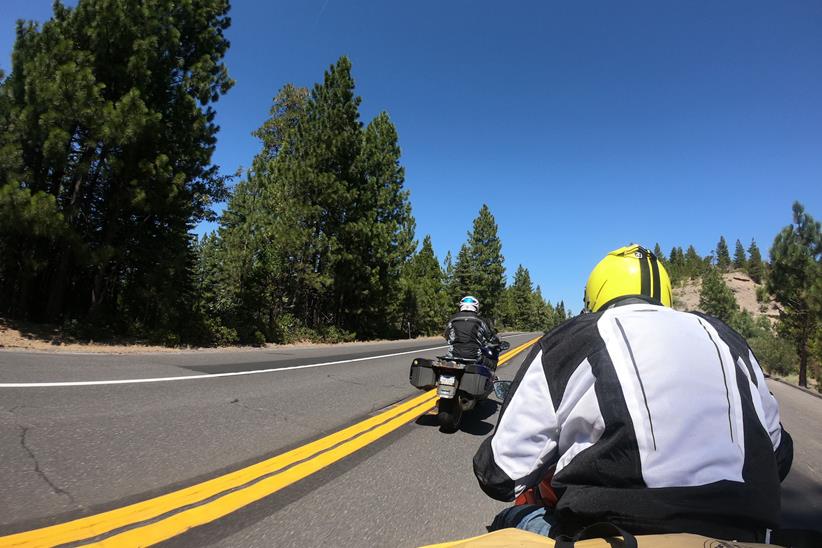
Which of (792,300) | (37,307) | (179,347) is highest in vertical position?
(792,300)

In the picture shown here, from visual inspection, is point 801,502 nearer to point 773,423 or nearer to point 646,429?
point 773,423

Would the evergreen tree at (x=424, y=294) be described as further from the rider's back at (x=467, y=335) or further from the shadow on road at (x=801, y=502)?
the shadow on road at (x=801, y=502)

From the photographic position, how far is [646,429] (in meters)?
1.34

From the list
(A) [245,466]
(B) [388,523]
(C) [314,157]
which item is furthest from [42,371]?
(C) [314,157]

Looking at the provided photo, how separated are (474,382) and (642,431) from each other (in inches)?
175

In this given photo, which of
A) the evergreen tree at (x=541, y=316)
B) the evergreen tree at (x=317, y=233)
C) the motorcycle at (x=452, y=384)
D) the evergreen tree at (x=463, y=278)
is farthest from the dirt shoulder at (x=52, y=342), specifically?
the evergreen tree at (x=541, y=316)

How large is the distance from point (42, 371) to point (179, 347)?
23.8 feet

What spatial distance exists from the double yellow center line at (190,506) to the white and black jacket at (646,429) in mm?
2206

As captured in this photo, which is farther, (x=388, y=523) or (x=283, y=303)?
(x=283, y=303)

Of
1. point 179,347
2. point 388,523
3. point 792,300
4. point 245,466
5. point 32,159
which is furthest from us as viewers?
point 792,300

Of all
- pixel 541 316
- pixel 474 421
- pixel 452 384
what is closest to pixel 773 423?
pixel 452 384

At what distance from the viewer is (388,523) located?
3.05 m

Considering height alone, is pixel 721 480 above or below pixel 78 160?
below

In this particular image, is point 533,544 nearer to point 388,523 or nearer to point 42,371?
point 388,523
